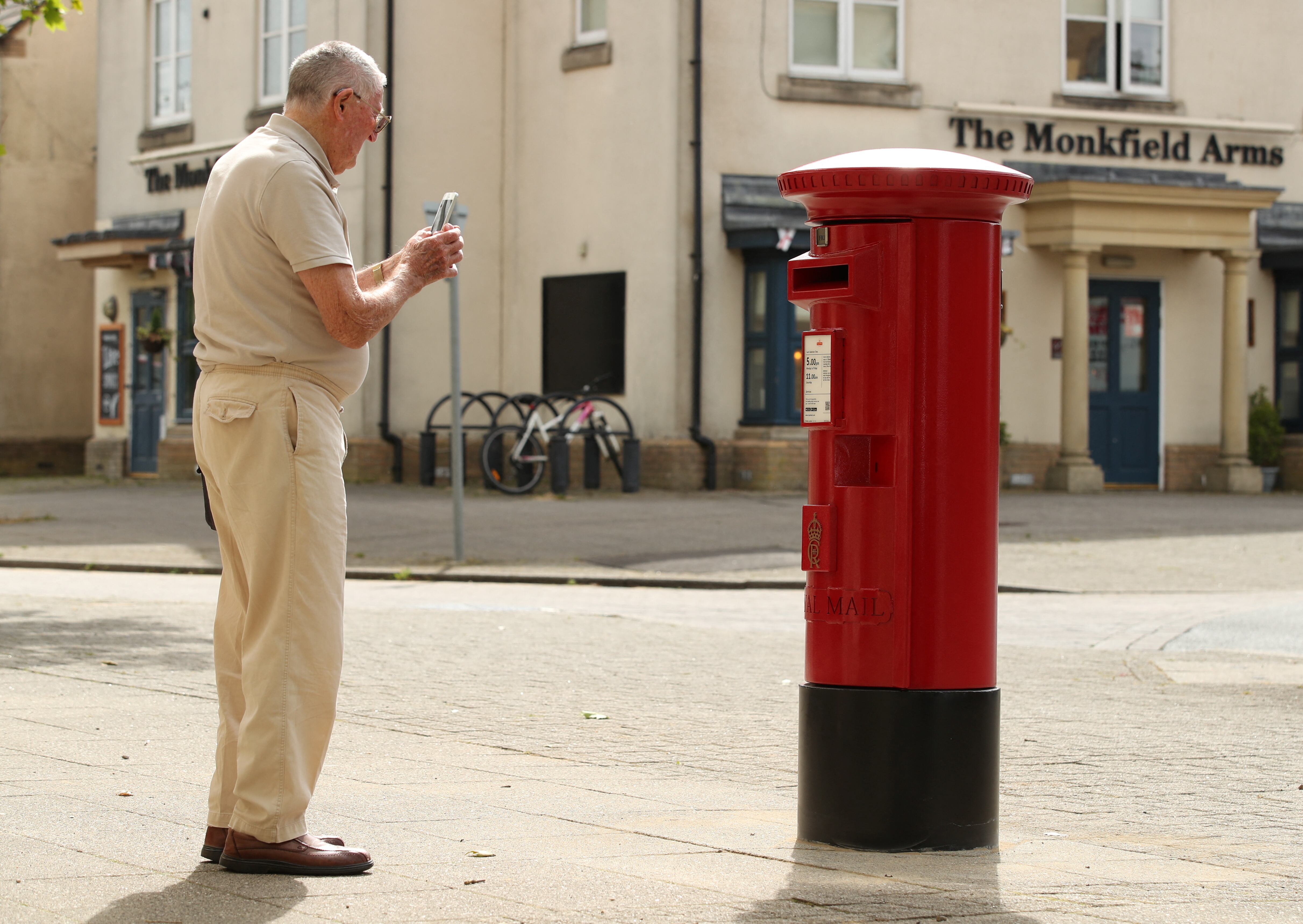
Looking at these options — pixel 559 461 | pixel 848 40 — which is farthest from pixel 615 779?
pixel 848 40

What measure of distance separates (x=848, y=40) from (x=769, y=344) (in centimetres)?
406

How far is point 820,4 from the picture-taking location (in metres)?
21.7

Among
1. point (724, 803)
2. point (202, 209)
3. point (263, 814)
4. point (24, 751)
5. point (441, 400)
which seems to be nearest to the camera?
point (263, 814)

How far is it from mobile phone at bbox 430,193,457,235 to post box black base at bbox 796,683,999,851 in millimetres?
1570

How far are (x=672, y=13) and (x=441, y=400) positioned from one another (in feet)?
18.1

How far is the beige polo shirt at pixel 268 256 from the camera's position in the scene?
4.05 metres

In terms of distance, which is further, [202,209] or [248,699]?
[202,209]

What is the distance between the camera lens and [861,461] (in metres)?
4.46

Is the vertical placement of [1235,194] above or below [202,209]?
above

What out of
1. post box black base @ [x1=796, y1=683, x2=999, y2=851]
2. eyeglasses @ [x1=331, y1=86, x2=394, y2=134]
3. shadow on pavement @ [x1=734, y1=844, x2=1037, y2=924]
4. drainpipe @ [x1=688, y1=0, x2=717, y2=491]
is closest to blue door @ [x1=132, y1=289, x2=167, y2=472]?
drainpipe @ [x1=688, y1=0, x2=717, y2=491]

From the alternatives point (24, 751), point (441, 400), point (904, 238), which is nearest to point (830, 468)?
point (904, 238)

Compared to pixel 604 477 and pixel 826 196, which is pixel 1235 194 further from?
pixel 826 196

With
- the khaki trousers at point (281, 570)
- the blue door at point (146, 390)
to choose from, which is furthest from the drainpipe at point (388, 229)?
the khaki trousers at point (281, 570)

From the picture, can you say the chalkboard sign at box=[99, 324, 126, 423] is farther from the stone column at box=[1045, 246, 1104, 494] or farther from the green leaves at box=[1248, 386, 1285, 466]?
the green leaves at box=[1248, 386, 1285, 466]
